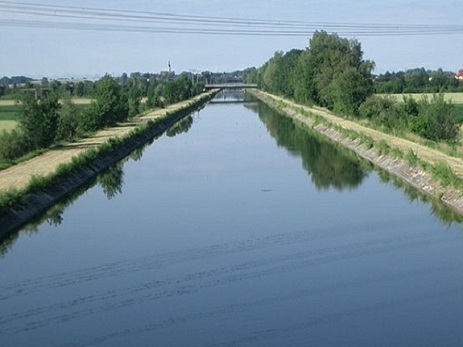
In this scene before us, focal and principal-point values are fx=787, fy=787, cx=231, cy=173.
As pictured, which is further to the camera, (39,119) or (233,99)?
(233,99)

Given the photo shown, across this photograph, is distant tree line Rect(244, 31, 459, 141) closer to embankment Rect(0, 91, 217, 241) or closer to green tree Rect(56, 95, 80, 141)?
embankment Rect(0, 91, 217, 241)

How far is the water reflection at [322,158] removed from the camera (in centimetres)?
2456

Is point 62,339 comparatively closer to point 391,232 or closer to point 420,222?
point 391,232

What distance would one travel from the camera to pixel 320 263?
45.2ft

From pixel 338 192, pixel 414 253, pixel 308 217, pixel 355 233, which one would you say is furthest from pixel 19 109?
pixel 414 253

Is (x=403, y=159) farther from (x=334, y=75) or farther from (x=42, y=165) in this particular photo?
(x=334, y=75)

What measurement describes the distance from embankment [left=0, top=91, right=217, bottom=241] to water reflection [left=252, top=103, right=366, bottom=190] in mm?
7249

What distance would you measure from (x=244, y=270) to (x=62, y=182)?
10638 millimetres

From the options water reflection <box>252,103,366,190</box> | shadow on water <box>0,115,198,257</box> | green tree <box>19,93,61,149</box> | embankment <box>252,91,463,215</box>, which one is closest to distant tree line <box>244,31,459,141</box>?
embankment <box>252,91,463,215</box>

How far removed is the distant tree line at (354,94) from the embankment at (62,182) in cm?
1206

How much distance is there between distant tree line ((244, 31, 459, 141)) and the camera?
1174 inches

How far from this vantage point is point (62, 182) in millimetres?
22672

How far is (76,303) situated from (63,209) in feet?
A: 29.1

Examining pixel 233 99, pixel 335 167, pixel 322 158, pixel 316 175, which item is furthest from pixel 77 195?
pixel 233 99
